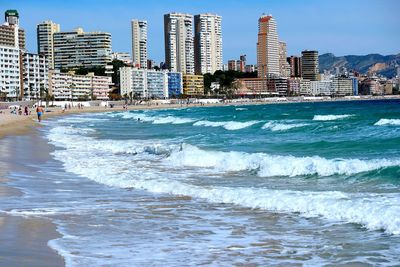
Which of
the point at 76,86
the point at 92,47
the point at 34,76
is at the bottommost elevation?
the point at 76,86

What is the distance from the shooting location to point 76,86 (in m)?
166

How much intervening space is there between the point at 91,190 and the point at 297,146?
39.0ft

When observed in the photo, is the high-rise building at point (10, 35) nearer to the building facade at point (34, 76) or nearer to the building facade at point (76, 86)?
the building facade at point (34, 76)

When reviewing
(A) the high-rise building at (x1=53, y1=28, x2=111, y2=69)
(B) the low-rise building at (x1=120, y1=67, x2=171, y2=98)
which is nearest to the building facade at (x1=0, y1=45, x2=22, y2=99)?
(B) the low-rise building at (x1=120, y1=67, x2=171, y2=98)

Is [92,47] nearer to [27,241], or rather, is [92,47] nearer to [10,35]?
[10,35]

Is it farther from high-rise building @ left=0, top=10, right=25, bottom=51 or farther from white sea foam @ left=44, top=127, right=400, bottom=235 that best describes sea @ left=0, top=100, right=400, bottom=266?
high-rise building @ left=0, top=10, right=25, bottom=51

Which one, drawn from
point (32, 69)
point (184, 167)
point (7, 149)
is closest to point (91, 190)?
point (184, 167)

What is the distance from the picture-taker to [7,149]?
74.3 ft

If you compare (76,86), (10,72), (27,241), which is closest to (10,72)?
(10,72)

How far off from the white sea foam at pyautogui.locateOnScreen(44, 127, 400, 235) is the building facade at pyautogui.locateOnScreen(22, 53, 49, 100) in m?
129

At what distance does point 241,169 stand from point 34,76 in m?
142

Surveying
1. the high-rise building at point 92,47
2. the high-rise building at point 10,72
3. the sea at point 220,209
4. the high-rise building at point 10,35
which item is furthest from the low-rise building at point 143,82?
the sea at point 220,209

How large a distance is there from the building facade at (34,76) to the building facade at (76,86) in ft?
14.7

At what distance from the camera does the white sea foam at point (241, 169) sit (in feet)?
30.8
